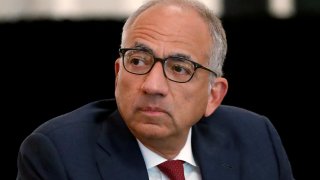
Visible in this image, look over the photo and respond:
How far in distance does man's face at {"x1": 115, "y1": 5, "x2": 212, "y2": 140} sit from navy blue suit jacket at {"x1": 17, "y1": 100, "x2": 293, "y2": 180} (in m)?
0.09

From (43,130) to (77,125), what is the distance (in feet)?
0.36

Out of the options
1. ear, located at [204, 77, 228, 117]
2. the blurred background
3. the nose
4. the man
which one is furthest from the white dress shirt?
the blurred background

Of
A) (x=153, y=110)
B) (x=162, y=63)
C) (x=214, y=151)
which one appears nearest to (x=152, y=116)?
(x=153, y=110)

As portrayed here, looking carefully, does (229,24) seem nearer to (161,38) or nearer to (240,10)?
(240,10)

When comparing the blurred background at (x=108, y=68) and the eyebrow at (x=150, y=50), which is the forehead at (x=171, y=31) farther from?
the blurred background at (x=108, y=68)

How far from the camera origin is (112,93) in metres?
3.19

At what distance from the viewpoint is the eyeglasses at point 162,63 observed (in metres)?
1.91

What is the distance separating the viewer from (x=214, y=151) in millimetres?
2162

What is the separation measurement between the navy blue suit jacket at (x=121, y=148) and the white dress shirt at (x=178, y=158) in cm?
2

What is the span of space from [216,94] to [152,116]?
1.14 feet

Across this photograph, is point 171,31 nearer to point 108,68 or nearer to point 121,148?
point 121,148

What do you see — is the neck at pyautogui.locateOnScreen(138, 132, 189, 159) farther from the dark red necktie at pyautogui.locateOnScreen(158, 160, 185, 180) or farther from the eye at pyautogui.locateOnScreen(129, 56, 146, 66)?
the eye at pyautogui.locateOnScreen(129, 56, 146, 66)

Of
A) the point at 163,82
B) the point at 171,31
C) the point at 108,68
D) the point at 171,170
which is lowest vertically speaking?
the point at 171,170

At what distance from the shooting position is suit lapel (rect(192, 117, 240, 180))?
2.10 meters
